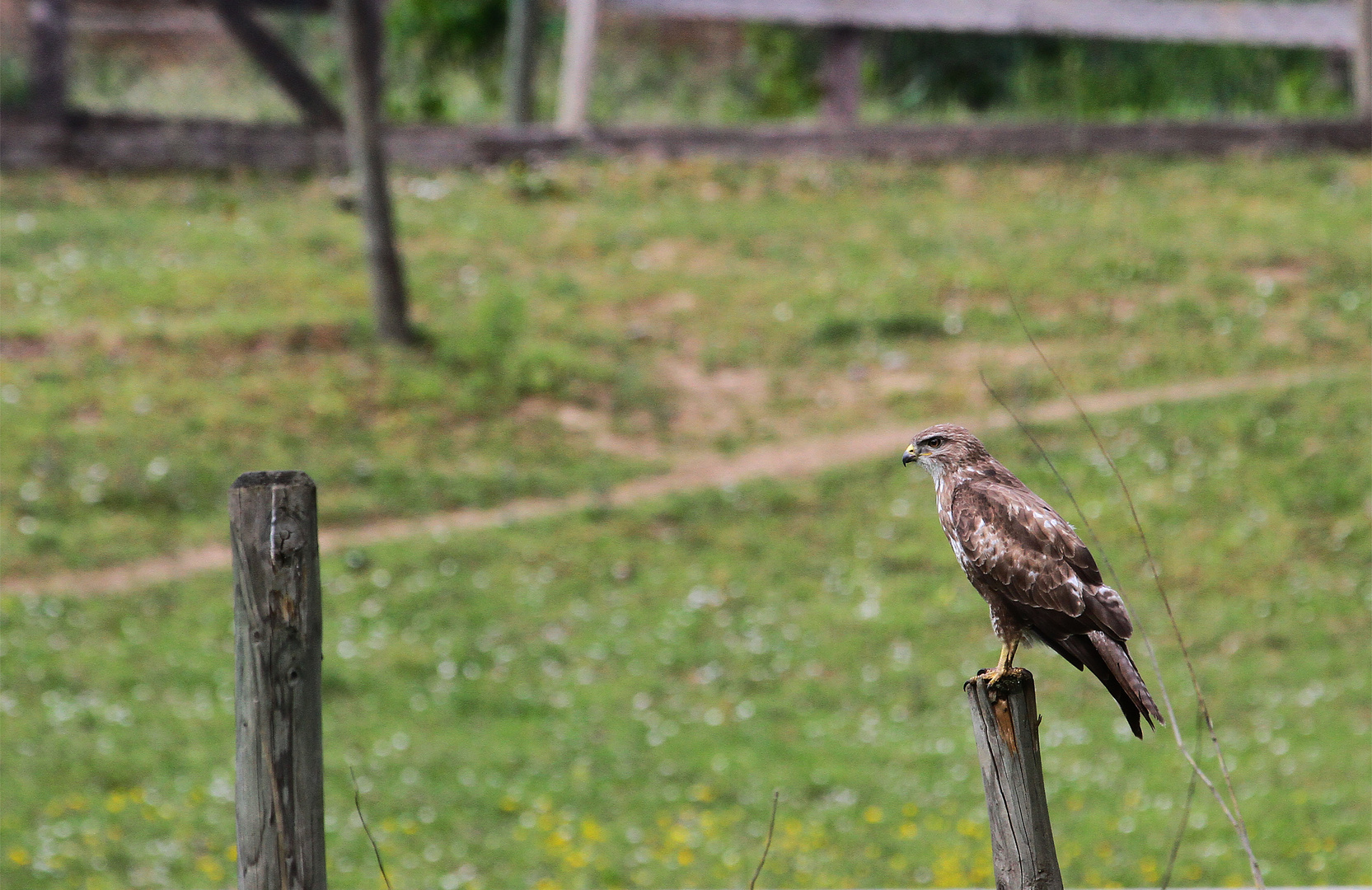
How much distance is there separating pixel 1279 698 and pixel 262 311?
9.58 m

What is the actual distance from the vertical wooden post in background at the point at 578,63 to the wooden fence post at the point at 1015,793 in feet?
50.8

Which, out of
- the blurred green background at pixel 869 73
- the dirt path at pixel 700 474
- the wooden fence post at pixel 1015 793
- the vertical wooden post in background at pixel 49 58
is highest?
the blurred green background at pixel 869 73

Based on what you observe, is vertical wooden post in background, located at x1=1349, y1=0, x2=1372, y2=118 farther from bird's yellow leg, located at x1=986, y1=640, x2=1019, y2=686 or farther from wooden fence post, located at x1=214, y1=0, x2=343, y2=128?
bird's yellow leg, located at x1=986, y1=640, x2=1019, y2=686

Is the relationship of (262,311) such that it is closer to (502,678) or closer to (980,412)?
(502,678)

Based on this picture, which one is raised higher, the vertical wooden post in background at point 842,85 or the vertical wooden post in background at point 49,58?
the vertical wooden post in background at point 842,85

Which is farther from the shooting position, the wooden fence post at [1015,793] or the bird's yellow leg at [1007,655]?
the bird's yellow leg at [1007,655]

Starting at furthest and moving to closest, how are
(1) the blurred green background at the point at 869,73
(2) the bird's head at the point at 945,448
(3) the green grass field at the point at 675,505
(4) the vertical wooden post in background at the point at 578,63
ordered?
1. (1) the blurred green background at the point at 869,73
2. (4) the vertical wooden post in background at the point at 578,63
3. (3) the green grass field at the point at 675,505
4. (2) the bird's head at the point at 945,448

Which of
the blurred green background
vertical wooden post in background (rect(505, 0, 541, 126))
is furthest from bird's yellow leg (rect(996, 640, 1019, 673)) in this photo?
the blurred green background

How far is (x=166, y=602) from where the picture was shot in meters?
9.84

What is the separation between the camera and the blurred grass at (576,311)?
38.3 ft

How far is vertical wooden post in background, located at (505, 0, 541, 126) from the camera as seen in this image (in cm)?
1764

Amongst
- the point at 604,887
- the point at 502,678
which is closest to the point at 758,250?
the point at 502,678

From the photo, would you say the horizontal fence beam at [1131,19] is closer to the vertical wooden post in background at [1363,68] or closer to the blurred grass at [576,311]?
the vertical wooden post in background at [1363,68]

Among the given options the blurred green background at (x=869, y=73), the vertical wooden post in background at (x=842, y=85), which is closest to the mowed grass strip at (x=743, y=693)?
the vertical wooden post in background at (x=842, y=85)
